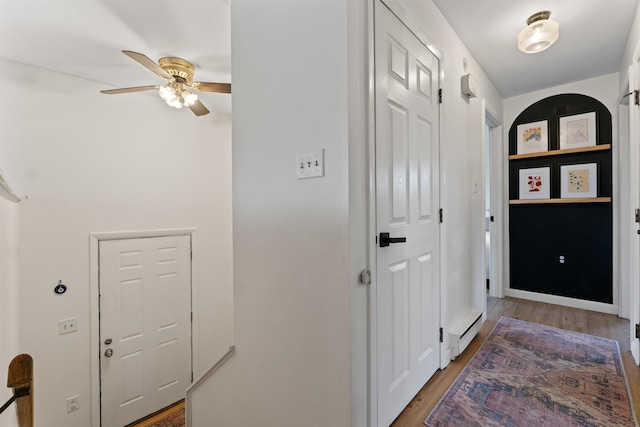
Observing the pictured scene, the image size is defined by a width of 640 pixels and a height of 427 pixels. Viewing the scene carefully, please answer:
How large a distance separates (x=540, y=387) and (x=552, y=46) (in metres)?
2.79

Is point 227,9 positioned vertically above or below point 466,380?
above

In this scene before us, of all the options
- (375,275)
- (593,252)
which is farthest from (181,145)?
(593,252)

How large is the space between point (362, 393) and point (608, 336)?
8.66ft

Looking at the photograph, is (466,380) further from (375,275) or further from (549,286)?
(549,286)

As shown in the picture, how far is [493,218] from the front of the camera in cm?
374

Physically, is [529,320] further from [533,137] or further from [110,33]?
[110,33]

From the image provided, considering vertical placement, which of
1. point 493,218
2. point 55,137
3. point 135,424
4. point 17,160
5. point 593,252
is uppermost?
point 55,137

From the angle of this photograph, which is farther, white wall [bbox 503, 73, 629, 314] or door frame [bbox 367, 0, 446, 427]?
white wall [bbox 503, 73, 629, 314]

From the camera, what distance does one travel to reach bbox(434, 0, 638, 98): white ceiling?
6.89 feet

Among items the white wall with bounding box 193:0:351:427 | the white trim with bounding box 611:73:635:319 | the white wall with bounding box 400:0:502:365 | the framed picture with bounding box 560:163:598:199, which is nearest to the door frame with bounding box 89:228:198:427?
the white wall with bounding box 193:0:351:427

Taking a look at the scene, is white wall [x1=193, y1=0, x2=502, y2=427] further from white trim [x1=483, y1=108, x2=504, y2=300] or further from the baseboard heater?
white trim [x1=483, y1=108, x2=504, y2=300]

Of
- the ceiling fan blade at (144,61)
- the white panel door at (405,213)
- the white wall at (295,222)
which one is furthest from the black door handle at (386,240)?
the ceiling fan blade at (144,61)

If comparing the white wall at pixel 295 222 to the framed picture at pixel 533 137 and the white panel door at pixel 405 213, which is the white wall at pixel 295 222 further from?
the framed picture at pixel 533 137

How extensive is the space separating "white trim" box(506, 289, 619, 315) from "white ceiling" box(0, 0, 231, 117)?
13.7 ft
